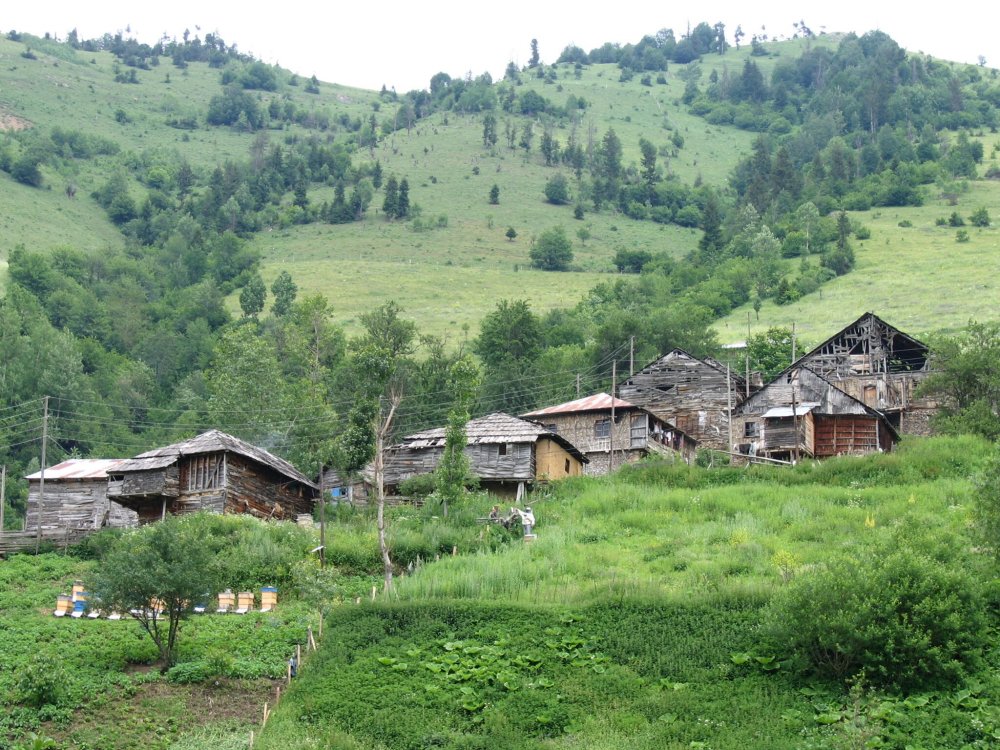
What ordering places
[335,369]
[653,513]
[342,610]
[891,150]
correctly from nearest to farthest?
[342,610]
[653,513]
[335,369]
[891,150]

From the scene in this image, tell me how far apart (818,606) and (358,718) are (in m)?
11.3

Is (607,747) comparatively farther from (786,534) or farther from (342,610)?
(786,534)

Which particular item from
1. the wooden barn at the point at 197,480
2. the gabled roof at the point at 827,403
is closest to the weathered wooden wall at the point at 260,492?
the wooden barn at the point at 197,480

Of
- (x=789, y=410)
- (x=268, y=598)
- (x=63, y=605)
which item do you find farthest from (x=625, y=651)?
(x=789, y=410)

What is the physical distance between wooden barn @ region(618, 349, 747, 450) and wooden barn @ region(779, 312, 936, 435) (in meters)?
4.79

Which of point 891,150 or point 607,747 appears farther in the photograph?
point 891,150

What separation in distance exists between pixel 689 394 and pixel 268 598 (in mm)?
37245

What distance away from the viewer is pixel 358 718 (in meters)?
31.4

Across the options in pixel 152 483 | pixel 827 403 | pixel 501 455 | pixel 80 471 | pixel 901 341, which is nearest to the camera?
pixel 152 483

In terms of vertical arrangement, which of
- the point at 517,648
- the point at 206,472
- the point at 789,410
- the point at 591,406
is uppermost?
the point at 591,406

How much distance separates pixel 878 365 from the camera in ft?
240

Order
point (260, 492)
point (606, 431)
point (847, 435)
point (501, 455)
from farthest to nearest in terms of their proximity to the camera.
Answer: point (847, 435), point (606, 431), point (501, 455), point (260, 492)

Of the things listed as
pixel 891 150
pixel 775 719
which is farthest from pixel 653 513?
pixel 891 150

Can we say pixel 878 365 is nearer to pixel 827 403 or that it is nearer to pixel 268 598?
pixel 827 403
